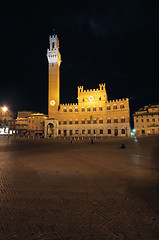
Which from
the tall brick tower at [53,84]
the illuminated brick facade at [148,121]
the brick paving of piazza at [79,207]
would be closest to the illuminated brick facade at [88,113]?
the tall brick tower at [53,84]

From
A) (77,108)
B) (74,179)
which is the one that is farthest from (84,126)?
(74,179)

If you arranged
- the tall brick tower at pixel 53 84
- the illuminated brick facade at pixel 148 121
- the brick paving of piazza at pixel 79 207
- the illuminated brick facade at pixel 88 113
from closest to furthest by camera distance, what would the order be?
→ the brick paving of piazza at pixel 79 207 < the illuminated brick facade at pixel 148 121 < the illuminated brick facade at pixel 88 113 < the tall brick tower at pixel 53 84

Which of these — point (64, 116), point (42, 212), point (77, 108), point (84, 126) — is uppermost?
point (77, 108)

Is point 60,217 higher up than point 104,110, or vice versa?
point 104,110

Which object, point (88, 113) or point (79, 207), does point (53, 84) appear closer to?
point (88, 113)

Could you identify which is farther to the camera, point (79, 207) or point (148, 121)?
point (148, 121)

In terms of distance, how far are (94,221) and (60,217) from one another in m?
0.97

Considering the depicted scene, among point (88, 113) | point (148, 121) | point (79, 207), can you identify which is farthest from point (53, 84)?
point (79, 207)

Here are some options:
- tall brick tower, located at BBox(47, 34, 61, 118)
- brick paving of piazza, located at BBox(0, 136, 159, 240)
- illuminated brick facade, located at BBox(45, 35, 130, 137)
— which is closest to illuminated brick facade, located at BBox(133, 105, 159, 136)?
illuminated brick facade, located at BBox(45, 35, 130, 137)

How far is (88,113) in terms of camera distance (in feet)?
173

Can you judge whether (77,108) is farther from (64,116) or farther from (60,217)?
(60,217)

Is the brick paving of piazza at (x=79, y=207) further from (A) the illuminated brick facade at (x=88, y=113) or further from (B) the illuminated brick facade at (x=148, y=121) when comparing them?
(B) the illuminated brick facade at (x=148, y=121)

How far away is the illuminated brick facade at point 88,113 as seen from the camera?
48812mm

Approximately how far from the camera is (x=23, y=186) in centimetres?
530
